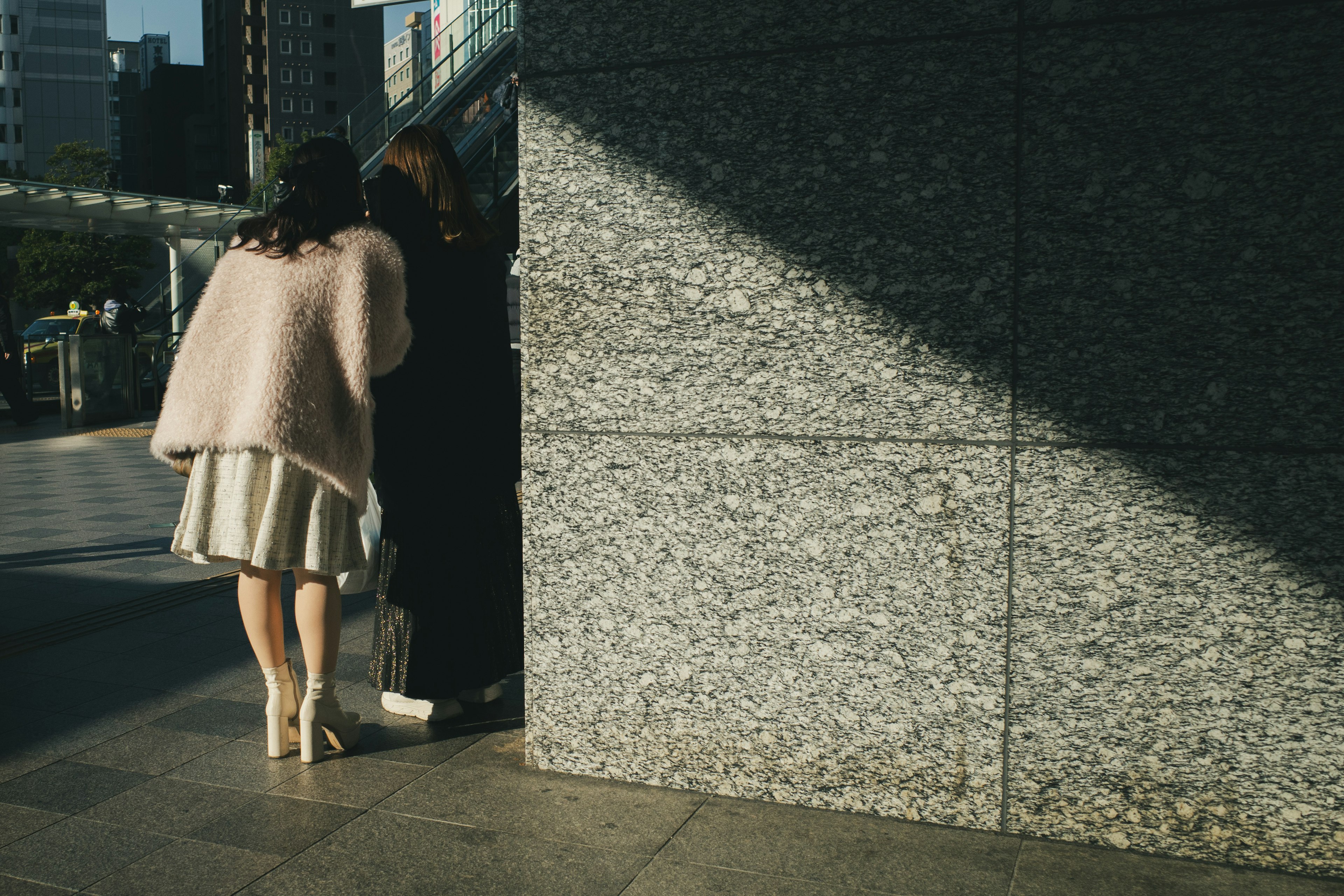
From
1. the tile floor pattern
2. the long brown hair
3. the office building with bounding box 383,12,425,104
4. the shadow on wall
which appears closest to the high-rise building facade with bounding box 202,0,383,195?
the office building with bounding box 383,12,425,104

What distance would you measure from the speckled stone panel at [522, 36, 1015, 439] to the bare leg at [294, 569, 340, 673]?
802 millimetres

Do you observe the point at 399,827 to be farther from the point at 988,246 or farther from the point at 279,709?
the point at 988,246

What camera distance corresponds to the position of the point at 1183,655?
244 cm

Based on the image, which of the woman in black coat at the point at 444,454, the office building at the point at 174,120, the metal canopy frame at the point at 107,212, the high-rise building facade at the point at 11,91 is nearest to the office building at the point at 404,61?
the metal canopy frame at the point at 107,212

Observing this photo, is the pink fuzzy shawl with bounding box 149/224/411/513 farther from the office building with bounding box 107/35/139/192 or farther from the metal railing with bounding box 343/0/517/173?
the office building with bounding box 107/35/139/192

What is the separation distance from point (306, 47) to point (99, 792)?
89510mm

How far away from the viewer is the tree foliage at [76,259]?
147 feet

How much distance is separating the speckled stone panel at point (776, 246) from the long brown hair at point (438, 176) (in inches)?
16.7

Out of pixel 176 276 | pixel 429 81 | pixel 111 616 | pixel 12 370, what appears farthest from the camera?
pixel 176 276

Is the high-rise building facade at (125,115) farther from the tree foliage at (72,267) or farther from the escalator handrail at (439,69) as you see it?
the escalator handrail at (439,69)

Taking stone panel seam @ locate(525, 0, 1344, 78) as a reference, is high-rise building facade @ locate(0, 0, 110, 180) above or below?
above

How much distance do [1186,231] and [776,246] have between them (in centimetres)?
93

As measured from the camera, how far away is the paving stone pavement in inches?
94.7

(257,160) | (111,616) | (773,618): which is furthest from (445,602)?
(257,160)
